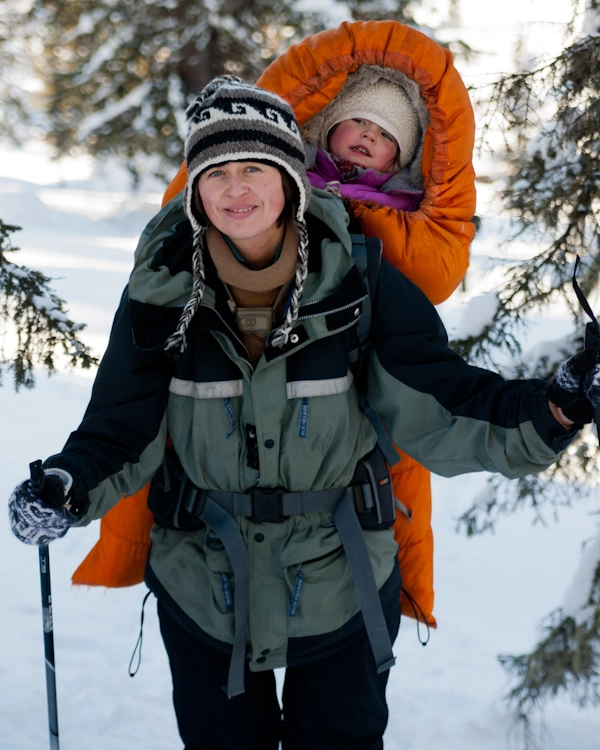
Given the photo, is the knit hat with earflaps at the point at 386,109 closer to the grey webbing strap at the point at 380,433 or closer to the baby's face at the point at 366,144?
the baby's face at the point at 366,144

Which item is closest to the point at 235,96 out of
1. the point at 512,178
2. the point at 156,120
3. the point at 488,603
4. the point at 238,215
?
the point at 238,215

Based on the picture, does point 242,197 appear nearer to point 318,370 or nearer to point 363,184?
point 318,370

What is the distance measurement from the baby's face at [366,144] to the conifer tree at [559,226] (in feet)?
2.86

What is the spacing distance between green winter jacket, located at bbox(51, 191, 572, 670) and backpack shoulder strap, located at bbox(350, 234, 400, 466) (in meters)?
0.03

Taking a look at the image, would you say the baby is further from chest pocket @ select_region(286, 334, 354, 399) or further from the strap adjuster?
the strap adjuster

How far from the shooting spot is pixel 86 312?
9258 millimetres

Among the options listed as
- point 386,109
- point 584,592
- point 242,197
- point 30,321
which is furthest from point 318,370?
point 584,592

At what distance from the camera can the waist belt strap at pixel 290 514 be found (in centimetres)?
223

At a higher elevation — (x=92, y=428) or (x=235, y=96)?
(x=235, y=96)

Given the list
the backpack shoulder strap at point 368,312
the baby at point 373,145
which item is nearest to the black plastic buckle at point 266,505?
the backpack shoulder strap at point 368,312

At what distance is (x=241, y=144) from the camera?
2119 millimetres

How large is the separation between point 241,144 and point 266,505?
1.03 m

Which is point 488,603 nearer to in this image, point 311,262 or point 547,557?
point 547,557

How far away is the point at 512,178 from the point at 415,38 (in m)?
1.31
